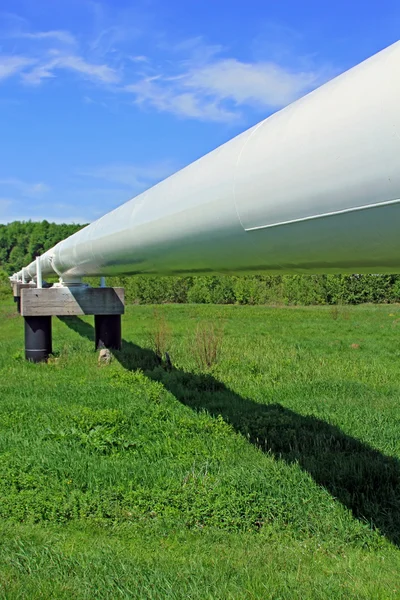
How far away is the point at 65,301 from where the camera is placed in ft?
27.7

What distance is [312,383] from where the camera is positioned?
698 centimetres

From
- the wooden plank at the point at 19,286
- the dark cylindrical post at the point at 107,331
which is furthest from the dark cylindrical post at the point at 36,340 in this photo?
the wooden plank at the point at 19,286

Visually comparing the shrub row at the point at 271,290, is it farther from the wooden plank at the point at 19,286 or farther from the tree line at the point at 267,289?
the wooden plank at the point at 19,286

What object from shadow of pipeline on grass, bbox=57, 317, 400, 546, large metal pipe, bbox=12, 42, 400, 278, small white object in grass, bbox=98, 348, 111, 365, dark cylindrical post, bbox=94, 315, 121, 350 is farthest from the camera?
dark cylindrical post, bbox=94, 315, 121, 350

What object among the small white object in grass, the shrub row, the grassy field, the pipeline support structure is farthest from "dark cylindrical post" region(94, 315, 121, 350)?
the shrub row

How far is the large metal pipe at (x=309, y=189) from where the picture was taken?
1.18m

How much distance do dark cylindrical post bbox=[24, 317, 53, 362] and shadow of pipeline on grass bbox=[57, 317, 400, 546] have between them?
2621 millimetres

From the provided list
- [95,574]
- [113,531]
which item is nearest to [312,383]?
[113,531]

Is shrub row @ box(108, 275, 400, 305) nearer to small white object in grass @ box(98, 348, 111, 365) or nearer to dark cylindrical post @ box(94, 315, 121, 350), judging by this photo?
dark cylindrical post @ box(94, 315, 121, 350)

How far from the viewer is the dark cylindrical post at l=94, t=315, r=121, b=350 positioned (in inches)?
357

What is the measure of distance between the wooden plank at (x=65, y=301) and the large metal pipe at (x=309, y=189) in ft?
21.3

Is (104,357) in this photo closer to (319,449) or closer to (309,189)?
(319,449)

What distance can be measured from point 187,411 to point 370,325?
36.7 ft

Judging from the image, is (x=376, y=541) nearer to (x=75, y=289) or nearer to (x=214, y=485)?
(x=214, y=485)
